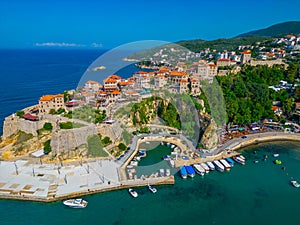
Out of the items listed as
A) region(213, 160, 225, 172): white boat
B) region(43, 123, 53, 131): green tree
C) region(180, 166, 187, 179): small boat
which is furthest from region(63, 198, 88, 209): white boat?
region(213, 160, 225, 172): white boat

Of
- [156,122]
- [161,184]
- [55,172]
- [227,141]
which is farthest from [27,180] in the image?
[227,141]

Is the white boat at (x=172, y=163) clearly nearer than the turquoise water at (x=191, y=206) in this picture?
No

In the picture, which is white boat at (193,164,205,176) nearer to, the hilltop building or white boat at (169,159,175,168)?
white boat at (169,159,175,168)

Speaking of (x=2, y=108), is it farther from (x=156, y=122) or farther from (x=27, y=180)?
(x=156, y=122)

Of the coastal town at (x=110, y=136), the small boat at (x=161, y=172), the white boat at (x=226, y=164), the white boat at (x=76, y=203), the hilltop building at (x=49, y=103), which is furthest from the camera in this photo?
the hilltop building at (x=49, y=103)

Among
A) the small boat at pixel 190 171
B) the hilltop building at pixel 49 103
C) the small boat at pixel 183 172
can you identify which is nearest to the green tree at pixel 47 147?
the hilltop building at pixel 49 103

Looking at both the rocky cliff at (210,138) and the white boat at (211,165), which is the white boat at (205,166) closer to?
the white boat at (211,165)
